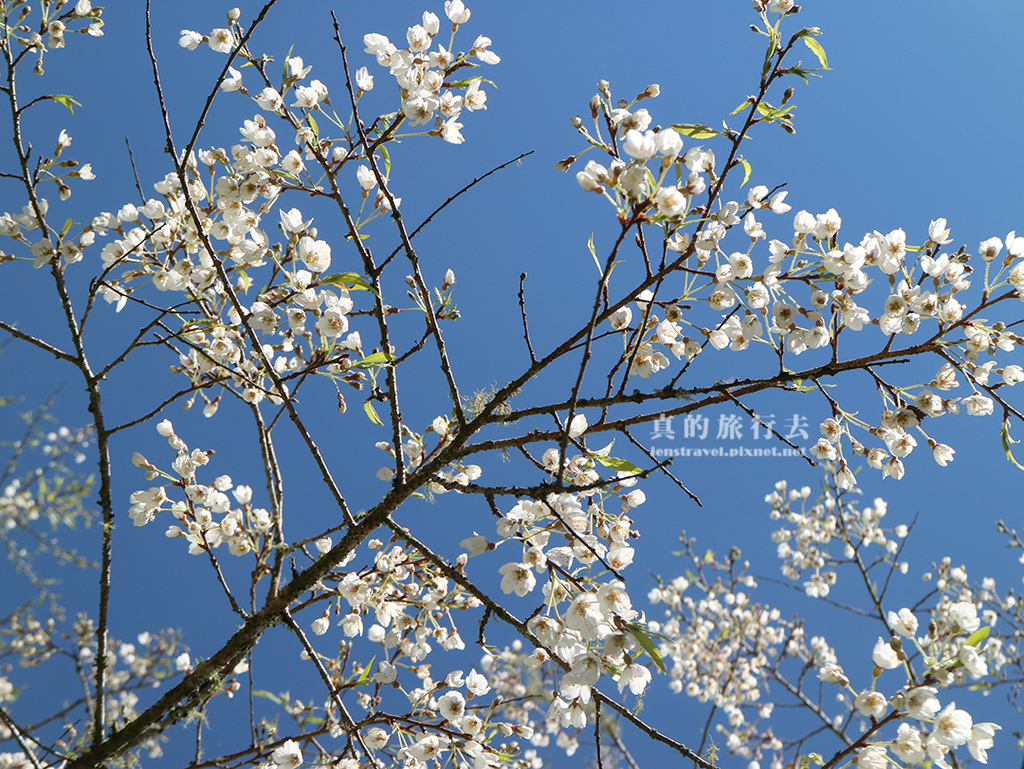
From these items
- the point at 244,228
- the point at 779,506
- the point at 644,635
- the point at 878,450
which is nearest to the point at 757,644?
the point at 779,506

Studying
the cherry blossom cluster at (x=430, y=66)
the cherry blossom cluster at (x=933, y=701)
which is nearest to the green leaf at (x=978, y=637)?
the cherry blossom cluster at (x=933, y=701)

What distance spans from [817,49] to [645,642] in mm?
1249

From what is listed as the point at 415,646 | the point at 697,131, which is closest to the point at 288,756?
the point at 415,646

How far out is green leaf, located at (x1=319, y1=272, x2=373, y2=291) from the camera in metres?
1.58

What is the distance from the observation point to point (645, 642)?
1.13m

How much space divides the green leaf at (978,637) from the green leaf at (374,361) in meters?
1.35

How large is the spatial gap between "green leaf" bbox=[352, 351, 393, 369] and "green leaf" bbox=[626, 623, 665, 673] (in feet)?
2.70

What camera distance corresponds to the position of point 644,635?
113cm

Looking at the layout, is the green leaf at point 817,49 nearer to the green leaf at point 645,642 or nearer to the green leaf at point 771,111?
the green leaf at point 771,111

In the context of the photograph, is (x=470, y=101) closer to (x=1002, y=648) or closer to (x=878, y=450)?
(x=878, y=450)

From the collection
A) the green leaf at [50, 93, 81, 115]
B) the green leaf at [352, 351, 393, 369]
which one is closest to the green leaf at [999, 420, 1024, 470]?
the green leaf at [352, 351, 393, 369]

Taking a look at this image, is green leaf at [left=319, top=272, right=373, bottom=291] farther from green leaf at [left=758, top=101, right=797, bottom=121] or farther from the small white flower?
the small white flower

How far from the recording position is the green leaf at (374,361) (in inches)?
61.4

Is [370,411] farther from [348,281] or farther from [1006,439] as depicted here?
[1006,439]
